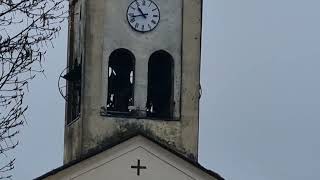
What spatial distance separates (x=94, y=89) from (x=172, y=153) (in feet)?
7.11

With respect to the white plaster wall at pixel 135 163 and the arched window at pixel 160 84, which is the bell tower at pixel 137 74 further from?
the white plaster wall at pixel 135 163

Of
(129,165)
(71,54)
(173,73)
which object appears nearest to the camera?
(129,165)

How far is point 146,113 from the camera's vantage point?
20.8m

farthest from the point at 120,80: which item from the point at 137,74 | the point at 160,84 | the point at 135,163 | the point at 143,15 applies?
the point at 135,163

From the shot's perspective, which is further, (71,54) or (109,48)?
(71,54)

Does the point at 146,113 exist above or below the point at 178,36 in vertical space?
below

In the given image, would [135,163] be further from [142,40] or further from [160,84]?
[142,40]

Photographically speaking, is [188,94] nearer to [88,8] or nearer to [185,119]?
[185,119]

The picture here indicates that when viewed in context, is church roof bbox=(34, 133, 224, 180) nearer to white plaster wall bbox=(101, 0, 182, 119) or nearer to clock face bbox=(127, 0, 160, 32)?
white plaster wall bbox=(101, 0, 182, 119)

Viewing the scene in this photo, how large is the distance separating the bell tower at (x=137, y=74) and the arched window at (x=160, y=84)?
21 mm

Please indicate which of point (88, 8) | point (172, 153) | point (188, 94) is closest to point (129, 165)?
point (172, 153)

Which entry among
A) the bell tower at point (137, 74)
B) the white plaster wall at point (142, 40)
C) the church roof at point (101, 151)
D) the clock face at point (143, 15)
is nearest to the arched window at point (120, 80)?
the bell tower at point (137, 74)

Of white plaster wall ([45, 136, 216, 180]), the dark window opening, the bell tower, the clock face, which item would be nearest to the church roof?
white plaster wall ([45, 136, 216, 180])

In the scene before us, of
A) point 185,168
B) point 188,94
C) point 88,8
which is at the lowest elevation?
point 185,168
